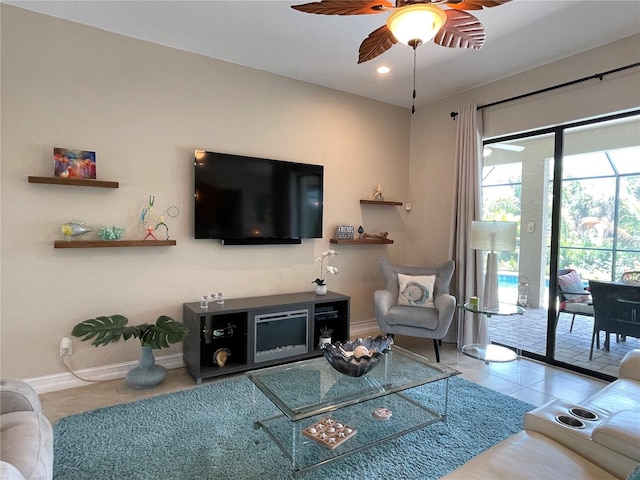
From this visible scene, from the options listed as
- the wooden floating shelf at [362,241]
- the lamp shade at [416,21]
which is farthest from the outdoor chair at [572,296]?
the lamp shade at [416,21]

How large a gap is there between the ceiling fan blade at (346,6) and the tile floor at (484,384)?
275 centimetres

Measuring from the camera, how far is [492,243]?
133 inches

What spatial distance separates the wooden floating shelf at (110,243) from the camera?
269 centimetres

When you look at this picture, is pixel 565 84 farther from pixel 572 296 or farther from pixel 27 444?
pixel 27 444

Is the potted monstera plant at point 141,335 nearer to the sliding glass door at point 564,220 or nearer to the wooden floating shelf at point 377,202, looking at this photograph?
the wooden floating shelf at point 377,202

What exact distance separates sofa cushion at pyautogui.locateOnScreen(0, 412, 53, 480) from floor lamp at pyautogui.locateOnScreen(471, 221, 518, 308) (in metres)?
3.37

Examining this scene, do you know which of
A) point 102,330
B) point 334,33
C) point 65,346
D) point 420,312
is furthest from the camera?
point 420,312

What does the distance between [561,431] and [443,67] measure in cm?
321

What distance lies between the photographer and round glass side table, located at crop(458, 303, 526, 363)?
3.29 meters

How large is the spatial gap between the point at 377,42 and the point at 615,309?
294 cm

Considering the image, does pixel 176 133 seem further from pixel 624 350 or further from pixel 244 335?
pixel 624 350

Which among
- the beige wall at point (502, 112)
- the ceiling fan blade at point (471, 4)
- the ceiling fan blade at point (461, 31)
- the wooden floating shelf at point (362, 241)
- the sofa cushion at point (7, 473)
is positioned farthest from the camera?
the wooden floating shelf at point (362, 241)

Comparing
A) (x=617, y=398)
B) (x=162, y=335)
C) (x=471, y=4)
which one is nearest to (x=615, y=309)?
(x=617, y=398)

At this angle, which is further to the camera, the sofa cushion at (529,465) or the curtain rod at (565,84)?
the curtain rod at (565,84)
